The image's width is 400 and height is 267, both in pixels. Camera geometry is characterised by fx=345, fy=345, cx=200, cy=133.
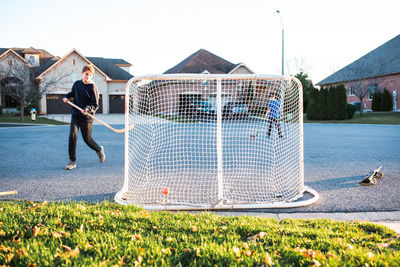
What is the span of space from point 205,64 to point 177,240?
4103 cm

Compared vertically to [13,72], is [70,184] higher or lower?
lower

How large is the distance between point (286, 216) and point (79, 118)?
472 centimetres

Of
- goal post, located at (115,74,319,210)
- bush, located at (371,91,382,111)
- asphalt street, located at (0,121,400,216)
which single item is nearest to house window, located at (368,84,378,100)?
bush, located at (371,91,382,111)

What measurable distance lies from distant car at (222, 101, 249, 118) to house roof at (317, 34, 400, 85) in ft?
99.5

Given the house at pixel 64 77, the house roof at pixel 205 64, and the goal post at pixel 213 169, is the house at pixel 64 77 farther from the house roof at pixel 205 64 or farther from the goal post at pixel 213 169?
the goal post at pixel 213 169

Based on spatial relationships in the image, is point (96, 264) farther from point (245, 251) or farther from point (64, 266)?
point (245, 251)

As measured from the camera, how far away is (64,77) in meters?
43.0

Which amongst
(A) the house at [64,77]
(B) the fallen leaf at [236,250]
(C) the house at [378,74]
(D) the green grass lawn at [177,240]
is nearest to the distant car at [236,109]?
(D) the green grass lawn at [177,240]

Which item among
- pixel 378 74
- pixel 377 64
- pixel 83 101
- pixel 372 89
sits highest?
pixel 377 64

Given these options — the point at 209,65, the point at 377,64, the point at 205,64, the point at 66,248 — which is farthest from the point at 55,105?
the point at 66,248

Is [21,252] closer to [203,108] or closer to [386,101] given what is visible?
[203,108]

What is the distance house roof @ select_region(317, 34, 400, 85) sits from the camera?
121ft

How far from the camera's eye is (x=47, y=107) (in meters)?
42.9

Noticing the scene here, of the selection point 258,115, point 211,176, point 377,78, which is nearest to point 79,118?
point 211,176
